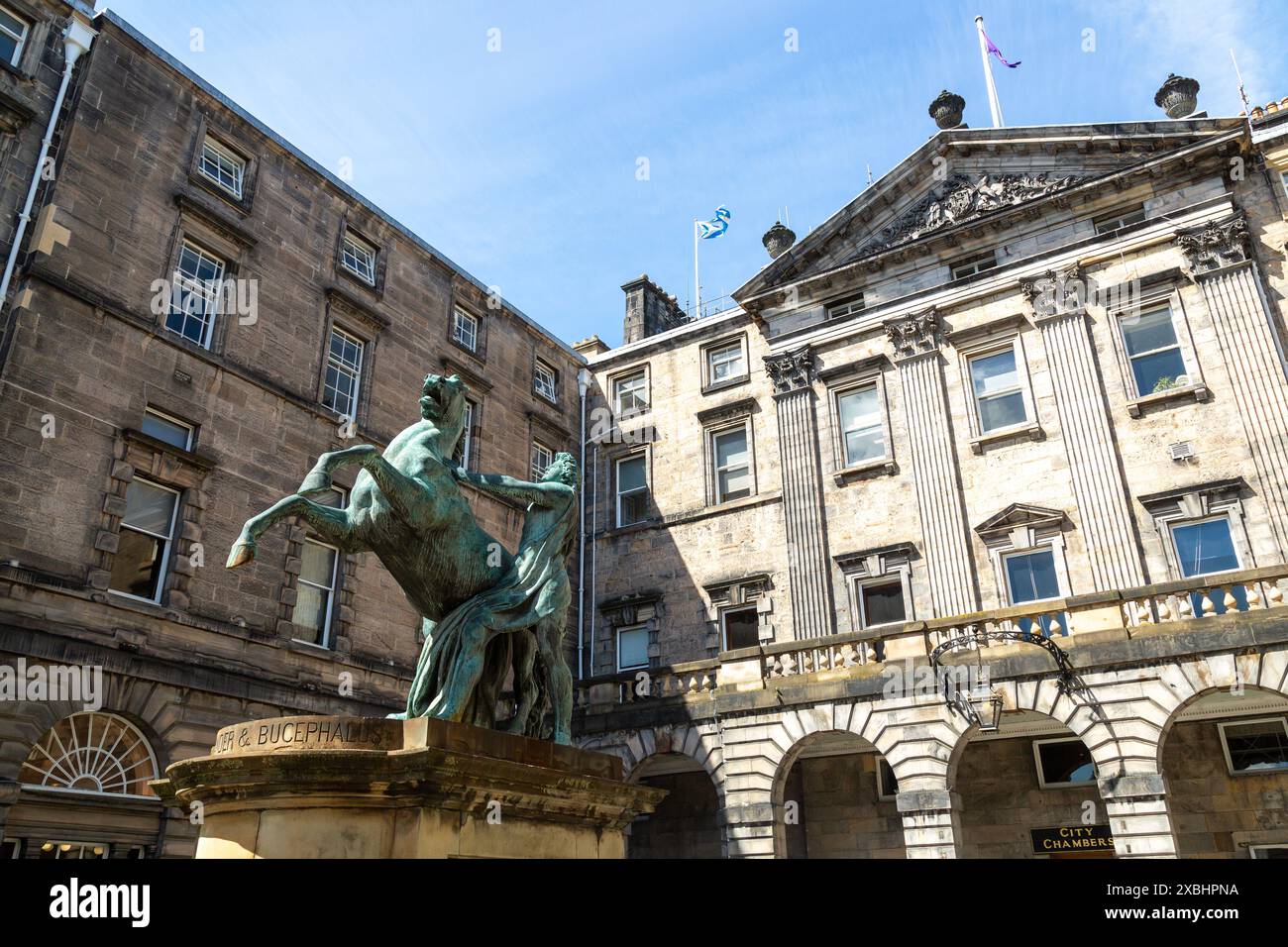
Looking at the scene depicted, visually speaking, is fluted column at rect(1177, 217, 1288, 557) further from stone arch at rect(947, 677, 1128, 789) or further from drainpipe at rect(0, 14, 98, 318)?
drainpipe at rect(0, 14, 98, 318)

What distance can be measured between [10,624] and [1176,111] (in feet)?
93.4

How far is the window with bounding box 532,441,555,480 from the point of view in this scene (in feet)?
94.4

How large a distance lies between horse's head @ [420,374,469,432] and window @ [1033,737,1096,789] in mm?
16279

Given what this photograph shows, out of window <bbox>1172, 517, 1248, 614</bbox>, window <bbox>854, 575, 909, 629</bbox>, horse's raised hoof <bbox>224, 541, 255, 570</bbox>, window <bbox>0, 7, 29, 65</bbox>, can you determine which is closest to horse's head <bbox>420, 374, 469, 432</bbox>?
horse's raised hoof <bbox>224, 541, 255, 570</bbox>

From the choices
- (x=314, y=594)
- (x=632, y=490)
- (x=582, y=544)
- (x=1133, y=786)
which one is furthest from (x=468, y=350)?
(x=1133, y=786)

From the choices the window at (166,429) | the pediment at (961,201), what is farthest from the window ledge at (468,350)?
the pediment at (961,201)

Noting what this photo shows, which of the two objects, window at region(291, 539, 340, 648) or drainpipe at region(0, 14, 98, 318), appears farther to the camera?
window at region(291, 539, 340, 648)

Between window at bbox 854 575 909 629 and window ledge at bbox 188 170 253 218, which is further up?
window ledge at bbox 188 170 253 218

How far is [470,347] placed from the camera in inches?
1087

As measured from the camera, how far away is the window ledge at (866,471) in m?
24.0

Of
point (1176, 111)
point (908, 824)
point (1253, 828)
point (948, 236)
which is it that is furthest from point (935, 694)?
point (1176, 111)

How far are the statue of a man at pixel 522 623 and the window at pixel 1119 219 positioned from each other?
66.6ft

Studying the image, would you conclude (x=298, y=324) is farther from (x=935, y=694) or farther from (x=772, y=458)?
(x=935, y=694)

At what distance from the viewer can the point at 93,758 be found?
1609 centimetres
